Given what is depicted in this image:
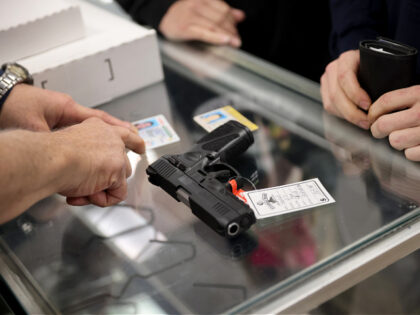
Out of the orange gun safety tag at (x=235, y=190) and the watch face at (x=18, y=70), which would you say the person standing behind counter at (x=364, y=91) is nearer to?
the orange gun safety tag at (x=235, y=190)

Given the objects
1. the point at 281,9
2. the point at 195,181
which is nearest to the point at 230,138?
the point at 195,181

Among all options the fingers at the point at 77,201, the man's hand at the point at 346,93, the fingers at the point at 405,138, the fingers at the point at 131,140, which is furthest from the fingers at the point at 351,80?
the fingers at the point at 77,201

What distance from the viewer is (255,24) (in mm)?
1890

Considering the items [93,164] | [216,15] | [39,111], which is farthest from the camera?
[216,15]

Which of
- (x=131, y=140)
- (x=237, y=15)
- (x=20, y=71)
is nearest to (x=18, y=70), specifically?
(x=20, y=71)

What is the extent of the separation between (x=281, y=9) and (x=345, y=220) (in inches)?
46.6

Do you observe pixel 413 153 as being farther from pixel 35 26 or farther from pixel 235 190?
pixel 35 26

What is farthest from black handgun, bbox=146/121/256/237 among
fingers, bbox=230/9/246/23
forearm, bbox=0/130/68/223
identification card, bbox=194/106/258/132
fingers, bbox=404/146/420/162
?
fingers, bbox=230/9/246/23

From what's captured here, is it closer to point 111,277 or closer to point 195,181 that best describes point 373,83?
point 195,181

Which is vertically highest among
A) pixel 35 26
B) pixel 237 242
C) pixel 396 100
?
pixel 35 26

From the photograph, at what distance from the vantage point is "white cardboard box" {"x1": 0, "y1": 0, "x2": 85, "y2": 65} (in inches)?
49.5

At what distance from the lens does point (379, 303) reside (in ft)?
4.30

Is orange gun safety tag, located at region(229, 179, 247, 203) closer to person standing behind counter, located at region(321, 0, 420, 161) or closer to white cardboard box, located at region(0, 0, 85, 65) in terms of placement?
person standing behind counter, located at region(321, 0, 420, 161)

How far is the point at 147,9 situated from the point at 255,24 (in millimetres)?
442
